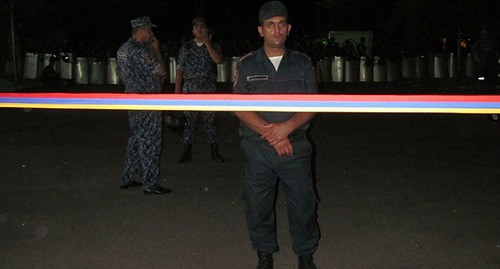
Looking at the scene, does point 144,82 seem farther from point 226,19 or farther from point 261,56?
point 226,19

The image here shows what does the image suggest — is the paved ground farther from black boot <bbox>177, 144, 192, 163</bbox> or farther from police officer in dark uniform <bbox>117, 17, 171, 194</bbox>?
police officer in dark uniform <bbox>117, 17, 171, 194</bbox>

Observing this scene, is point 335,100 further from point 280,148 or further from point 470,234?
point 470,234

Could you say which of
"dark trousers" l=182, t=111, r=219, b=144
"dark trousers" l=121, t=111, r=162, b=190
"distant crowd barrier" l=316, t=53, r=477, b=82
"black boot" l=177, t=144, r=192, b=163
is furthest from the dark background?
"black boot" l=177, t=144, r=192, b=163

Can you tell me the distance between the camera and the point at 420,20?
2694cm

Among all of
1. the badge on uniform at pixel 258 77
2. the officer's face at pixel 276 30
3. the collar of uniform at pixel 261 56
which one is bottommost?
the badge on uniform at pixel 258 77

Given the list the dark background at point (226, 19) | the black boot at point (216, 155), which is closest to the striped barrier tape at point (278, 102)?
the dark background at point (226, 19)

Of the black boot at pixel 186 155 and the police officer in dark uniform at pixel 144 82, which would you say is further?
the black boot at pixel 186 155

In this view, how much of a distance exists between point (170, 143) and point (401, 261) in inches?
271

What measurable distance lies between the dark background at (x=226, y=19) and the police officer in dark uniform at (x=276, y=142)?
434cm

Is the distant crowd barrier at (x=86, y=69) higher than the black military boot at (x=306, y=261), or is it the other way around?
the distant crowd barrier at (x=86, y=69)

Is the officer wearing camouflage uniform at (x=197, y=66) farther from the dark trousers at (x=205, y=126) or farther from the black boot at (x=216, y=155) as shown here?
the black boot at (x=216, y=155)

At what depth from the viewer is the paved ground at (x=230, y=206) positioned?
664 centimetres

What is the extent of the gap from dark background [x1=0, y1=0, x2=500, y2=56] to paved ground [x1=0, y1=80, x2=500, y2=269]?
2.06 meters

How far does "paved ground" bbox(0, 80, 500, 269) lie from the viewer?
21.8 ft
